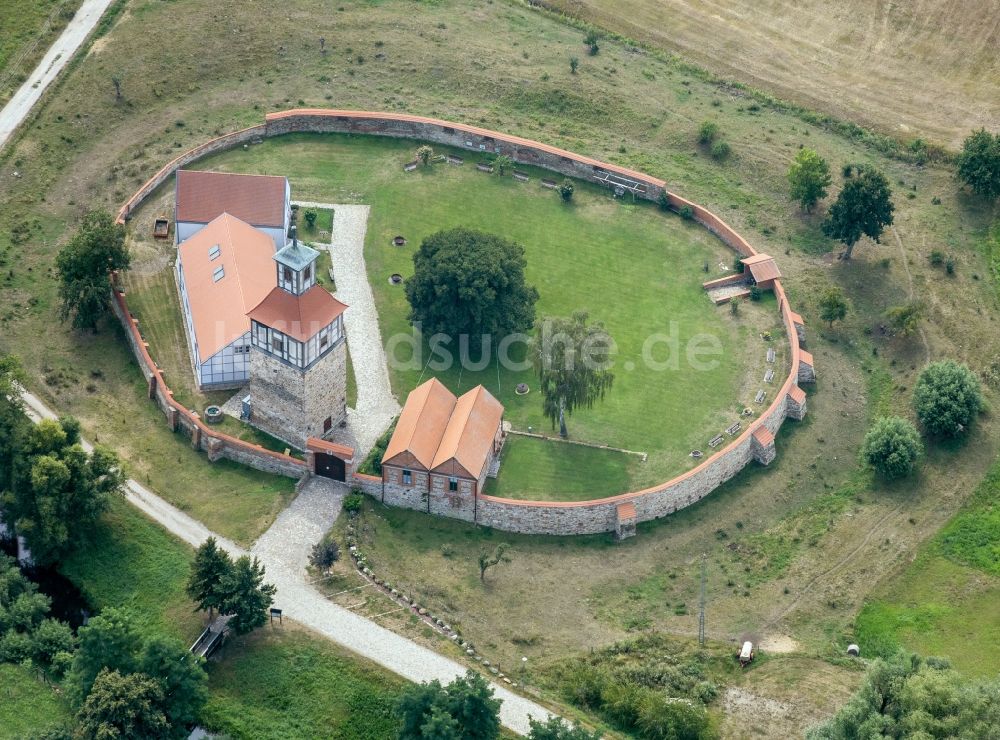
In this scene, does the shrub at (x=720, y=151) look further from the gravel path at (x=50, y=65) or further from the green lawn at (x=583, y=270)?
the gravel path at (x=50, y=65)

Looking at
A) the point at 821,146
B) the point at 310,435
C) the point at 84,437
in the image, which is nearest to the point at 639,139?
the point at 821,146

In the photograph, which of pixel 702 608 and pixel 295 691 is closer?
pixel 295 691

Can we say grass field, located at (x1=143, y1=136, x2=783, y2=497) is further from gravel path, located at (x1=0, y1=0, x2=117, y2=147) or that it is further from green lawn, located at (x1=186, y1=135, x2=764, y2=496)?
gravel path, located at (x1=0, y1=0, x2=117, y2=147)

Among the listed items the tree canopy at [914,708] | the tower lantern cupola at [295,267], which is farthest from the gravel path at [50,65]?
the tree canopy at [914,708]

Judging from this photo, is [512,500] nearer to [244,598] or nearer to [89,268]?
[244,598]

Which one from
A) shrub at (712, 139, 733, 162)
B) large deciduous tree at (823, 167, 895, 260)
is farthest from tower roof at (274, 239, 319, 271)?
shrub at (712, 139, 733, 162)

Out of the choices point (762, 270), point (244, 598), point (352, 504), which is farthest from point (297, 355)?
point (762, 270)

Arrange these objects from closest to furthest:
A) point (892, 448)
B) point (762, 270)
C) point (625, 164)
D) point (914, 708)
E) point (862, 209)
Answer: point (914, 708) → point (892, 448) → point (862, 209) → point (762, 270) → point (625, 164)
